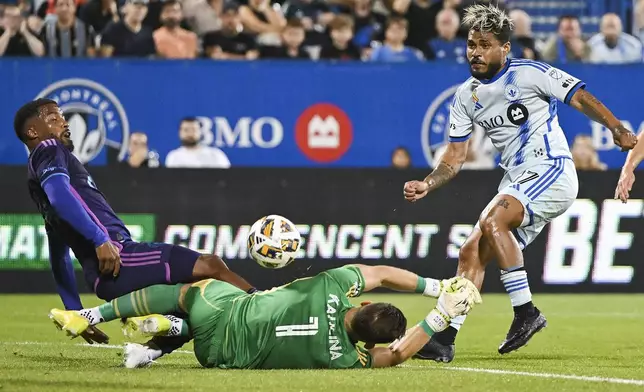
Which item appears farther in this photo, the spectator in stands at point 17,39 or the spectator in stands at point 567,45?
the spectator in stands at point 567,45

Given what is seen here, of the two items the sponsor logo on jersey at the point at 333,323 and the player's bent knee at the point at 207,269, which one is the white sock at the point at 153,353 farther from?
the sponsor logo on jersey at the point at 333,323

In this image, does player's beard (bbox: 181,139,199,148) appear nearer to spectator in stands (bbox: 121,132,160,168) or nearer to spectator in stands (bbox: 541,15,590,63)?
spectator in stands (bbox: 121,132,160,168)

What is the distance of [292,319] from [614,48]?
11.3 metres

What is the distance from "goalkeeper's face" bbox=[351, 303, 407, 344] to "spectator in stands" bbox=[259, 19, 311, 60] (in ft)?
33.8

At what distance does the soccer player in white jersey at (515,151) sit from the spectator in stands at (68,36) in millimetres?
8665

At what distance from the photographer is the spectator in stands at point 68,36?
17.4m

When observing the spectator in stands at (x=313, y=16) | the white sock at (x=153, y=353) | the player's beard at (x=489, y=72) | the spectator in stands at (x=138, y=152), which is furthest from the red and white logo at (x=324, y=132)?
the white sock at (x=153, y=353)

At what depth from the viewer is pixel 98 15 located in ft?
58.0

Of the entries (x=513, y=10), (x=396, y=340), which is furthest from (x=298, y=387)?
(x=513, y=10)

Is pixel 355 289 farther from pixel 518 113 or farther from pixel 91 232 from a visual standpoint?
pixel 518 113

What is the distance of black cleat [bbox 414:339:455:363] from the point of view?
935cm

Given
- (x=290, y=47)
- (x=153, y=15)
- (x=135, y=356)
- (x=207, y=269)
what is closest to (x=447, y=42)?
(x=290, y=47)

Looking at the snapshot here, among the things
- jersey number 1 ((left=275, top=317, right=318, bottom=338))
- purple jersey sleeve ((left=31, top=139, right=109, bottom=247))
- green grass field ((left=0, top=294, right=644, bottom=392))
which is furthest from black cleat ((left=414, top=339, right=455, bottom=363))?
purple jersey sleeve ((left=31, top=139, right=109, bottom=247))

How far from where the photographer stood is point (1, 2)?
18.5 m
